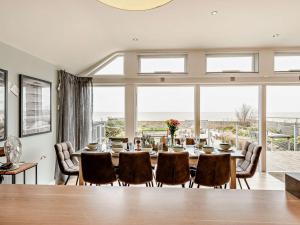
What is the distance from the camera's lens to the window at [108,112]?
5426mm

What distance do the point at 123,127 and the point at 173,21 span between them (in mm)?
2693

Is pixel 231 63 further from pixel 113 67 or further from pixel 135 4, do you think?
pixel 135 4

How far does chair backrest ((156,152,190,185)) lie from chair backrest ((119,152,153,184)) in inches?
6.2

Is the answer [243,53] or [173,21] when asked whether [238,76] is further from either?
[173,21]

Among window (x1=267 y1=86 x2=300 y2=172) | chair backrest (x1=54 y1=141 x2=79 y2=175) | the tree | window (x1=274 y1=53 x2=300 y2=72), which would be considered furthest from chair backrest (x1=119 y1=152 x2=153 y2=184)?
window (x1=274 y1=53 x2=300 y2=72)

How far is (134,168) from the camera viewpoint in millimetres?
2949

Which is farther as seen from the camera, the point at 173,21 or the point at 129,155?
the point at 173,21

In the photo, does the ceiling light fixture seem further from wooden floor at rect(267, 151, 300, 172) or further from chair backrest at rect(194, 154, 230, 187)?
wooden floor at rect(267, 151, 300, 172)

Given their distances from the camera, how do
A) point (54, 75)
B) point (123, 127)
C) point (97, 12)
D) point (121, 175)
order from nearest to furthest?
point (121, 175) < point (97, 12) < point (54, 75) < point (123, 127)

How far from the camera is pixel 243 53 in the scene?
518 cm

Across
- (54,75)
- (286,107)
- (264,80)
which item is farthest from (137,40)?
(286,107)

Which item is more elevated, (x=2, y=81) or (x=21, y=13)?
(x=21, y=13)

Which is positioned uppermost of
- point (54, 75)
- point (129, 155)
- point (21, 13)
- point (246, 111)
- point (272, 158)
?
A: point (21, 13)

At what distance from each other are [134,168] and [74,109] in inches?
106
